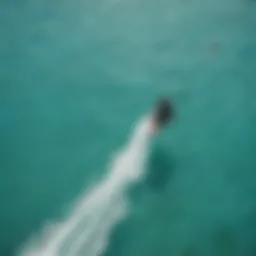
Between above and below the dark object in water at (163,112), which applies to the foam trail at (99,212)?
below

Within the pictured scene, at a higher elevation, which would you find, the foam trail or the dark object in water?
the dark object in water

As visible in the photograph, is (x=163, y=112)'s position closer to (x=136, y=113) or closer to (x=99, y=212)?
(x=136, y=113)

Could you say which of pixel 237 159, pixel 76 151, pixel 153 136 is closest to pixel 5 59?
pixel 76 151

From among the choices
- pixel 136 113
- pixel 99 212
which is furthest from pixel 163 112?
pixel 99 212

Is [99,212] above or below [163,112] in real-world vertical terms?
below
